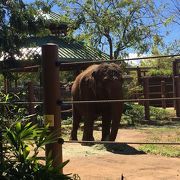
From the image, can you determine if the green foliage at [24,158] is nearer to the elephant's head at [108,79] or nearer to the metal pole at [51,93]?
the metal pole at [51,93]

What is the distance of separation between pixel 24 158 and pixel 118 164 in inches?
164

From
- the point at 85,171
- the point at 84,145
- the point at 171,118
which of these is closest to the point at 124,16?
the point at 171,118

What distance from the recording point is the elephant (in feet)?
35.4

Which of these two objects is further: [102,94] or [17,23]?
[17,23]

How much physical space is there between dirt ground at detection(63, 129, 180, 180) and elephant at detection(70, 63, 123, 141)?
834 mm

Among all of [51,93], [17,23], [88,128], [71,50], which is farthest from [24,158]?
[71,50]

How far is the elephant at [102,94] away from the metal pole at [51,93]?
5.98 metres

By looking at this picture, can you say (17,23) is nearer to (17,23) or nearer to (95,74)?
(17,23)

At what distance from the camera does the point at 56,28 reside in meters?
23.5

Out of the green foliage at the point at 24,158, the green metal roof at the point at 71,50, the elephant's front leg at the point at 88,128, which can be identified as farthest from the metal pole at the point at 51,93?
the green metal roof at the point at 71,50

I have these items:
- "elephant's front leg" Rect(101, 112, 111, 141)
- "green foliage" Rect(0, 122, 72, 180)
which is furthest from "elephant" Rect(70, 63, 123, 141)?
"green foliage" Rect(0, 122, 72, 180)

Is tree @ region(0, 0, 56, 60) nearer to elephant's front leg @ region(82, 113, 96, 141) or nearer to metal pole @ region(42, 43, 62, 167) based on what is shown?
elephant's front leg @ region(82, 113, 96, 141)

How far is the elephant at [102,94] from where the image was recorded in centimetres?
1080

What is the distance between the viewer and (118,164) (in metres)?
7.91
